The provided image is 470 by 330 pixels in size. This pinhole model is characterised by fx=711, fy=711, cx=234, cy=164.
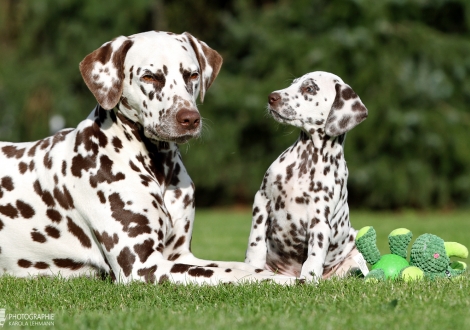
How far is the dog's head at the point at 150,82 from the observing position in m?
5.24

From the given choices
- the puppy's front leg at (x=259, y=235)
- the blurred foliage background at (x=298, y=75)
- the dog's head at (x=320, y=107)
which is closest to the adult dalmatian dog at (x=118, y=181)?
the puppy's front leg at (x=259, y=235)

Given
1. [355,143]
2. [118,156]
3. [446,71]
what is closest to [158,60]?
[118,156]

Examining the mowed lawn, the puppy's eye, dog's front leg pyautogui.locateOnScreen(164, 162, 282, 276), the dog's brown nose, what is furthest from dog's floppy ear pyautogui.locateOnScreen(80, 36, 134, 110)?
the mowed lawn

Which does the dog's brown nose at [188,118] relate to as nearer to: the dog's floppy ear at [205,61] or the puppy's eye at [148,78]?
the puppy's eye at [148,78]

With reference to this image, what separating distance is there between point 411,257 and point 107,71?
2758 millimetres

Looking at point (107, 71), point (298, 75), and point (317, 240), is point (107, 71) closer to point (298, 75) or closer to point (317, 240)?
point (317, 240)

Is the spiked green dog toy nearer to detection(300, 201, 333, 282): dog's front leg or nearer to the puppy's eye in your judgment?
detection(300, 201, 333, 282): dog's front leg

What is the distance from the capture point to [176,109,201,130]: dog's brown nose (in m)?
5.17

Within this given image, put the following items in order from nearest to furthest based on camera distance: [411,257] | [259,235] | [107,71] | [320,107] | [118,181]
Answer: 1. [118,181]
2. [107,71]
3. [411,257]
4. [259,235]
5. [320,107]

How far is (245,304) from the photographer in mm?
4410

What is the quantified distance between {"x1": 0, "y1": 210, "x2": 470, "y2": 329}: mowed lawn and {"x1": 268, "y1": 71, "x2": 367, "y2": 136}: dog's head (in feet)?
4.49

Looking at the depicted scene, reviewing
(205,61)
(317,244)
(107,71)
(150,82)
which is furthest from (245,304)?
(205,61)

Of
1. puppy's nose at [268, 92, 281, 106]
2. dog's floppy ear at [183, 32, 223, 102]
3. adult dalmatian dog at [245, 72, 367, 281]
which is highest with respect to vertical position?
dog's floppy ear at [183, 32, 223, 102]

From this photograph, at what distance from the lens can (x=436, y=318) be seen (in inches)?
154
